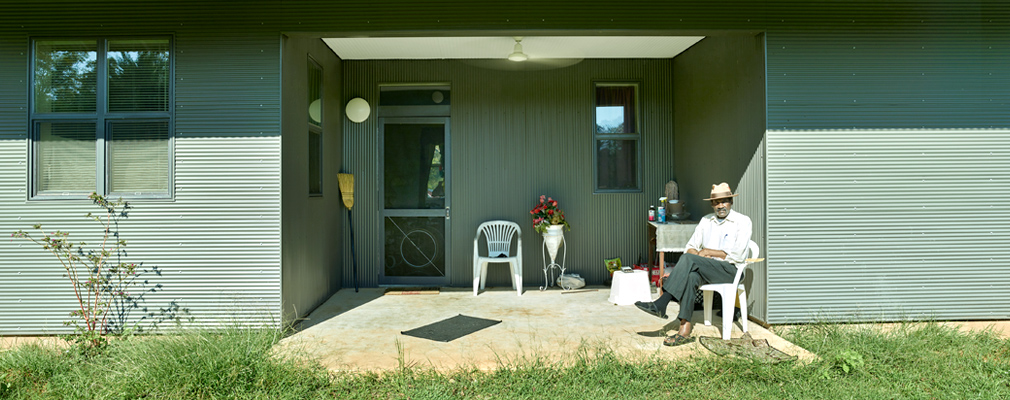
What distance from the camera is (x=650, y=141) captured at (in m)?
6.57

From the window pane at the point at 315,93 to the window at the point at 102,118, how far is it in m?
1.21

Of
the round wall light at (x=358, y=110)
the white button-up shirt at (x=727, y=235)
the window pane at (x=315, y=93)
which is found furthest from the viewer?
the round wall light at (x=358, y=110)

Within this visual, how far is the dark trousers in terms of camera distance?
4.10 meters

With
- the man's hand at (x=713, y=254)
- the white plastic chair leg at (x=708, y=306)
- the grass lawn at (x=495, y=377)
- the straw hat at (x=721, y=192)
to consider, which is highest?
the straw hat at (x=721, y=192)

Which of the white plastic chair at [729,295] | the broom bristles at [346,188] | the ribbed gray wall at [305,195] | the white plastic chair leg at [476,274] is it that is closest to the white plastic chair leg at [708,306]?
the white plastic chair at [729,295]

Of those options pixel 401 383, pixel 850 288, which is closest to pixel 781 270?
pixel 850 288

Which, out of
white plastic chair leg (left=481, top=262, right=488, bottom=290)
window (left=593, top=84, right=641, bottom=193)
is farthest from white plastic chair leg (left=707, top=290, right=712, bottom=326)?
white plastic chair leg (left=481, top=262, right=488, bottom=290)

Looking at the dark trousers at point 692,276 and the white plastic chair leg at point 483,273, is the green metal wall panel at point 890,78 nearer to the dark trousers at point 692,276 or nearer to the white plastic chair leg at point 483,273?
the dark trousers at point 692,276

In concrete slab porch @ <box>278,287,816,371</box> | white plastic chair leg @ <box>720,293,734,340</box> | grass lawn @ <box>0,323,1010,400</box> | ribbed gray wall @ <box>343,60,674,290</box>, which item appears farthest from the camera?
ribbed gray wall @ <box>343,60,674,290</box>

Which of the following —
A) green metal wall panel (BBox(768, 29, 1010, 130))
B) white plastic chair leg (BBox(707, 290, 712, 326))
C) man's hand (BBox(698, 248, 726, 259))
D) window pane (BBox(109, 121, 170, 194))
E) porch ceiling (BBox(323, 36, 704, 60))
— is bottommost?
white plastic chair leg (BBox(707, 290, 712, 326))

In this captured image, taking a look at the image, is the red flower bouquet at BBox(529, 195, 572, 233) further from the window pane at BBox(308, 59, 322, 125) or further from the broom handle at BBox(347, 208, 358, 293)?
the window pane at BBox(308, 59, 322, 125)

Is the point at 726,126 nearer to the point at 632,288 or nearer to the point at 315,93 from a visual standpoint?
the point at 632,288

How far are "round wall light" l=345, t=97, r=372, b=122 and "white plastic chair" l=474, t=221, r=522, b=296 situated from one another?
1841 mm

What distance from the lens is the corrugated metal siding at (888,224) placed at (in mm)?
4461
